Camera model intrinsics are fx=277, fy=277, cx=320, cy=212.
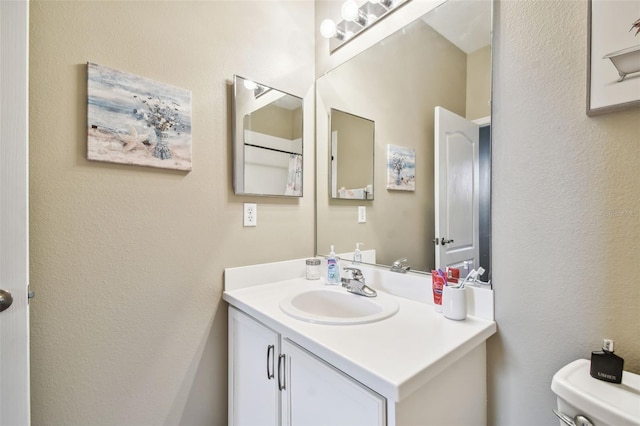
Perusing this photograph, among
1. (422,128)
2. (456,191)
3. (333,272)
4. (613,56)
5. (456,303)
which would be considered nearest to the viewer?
(613,56)

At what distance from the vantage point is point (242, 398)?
118 cm

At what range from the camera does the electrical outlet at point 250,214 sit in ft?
4.48

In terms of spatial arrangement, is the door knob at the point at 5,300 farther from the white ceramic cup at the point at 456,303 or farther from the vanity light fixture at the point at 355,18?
the vanity light fixture at the point at 355,18

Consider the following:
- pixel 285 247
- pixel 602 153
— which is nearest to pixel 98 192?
pixel 285 247

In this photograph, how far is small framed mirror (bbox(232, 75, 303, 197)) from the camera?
1.32 meters

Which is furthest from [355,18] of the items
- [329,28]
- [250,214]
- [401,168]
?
[250,214]

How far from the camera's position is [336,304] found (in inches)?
51.0

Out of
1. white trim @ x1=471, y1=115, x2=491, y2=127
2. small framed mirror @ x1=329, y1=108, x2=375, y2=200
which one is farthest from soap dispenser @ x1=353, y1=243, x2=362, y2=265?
white trim @ x1=471, y1=115, x2=491, y2=127

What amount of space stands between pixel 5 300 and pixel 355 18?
170 cm

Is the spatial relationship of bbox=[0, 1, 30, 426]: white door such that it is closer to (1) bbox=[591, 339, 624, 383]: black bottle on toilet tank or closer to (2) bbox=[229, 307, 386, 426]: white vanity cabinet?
(2) bbox=[229, 307, 386, 426]: white vanity cabinet

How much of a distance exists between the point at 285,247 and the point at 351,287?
0.46 m

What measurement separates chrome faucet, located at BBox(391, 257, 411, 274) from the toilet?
0.59 meters

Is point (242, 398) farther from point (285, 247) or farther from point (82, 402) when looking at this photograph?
point (285, 247)

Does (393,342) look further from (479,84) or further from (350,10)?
(350,10)
